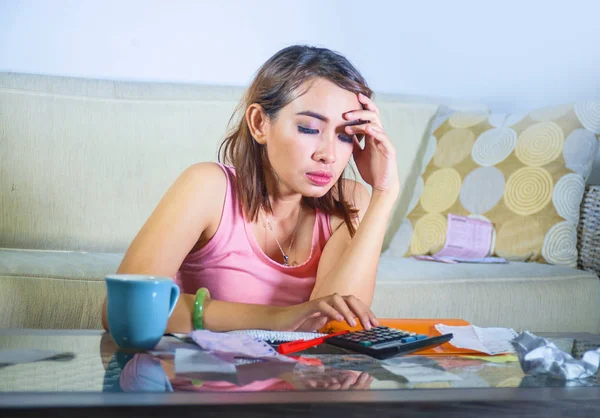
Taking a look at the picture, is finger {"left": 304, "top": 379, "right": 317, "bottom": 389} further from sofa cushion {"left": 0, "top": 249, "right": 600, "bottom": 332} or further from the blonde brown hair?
sofa cushion {"left": 0, "top": 249, "right": 600, "bottom": 332}

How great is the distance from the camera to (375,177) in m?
1.44

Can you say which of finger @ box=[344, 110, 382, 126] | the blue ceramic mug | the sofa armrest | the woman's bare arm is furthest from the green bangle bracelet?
the sofa armrest

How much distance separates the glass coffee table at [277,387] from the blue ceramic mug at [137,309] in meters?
0.02

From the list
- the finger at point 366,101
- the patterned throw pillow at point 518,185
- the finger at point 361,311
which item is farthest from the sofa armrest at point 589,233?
the finger at point 361,311

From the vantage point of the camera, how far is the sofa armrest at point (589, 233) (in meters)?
2.04

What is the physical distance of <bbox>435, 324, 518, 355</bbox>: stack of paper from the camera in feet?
2.95

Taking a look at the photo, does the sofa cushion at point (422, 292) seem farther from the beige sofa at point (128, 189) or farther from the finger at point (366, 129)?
the finger at point (366, 129)

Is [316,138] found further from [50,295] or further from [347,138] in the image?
[50,295]

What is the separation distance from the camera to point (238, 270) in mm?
1393

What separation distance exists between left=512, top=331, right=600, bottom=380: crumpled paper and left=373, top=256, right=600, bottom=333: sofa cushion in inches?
36.6

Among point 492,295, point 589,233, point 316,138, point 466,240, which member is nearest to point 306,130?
point 316,138

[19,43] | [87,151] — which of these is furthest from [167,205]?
[19,43]

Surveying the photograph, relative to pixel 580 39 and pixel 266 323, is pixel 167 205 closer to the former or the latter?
pixel 266 323

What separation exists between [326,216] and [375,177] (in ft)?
0.48
